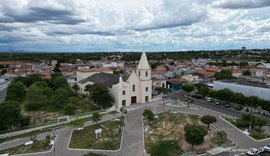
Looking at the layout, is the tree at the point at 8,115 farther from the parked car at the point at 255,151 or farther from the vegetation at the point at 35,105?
the parked car at the point at 255,151

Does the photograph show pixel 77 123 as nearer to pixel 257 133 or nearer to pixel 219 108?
pixel 257 133

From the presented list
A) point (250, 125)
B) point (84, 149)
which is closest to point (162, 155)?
point (84, 149)

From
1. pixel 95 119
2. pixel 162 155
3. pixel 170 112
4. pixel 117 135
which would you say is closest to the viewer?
pixel 162 155

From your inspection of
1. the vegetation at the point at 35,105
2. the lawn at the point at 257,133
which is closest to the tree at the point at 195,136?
the lawn at the point at 257,133

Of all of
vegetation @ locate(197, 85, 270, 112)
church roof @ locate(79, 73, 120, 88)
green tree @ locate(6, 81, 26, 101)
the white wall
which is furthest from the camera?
green tree @ locate(6, 81, 26, 101)

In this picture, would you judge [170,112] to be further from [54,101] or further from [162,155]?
[54,101]

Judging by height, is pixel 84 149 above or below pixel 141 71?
below

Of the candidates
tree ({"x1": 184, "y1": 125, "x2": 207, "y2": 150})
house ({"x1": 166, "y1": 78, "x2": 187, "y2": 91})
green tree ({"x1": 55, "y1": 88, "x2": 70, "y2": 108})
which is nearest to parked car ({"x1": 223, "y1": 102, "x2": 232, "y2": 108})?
tree ({"x1": 184, "y1": 125, "x2": 207, "y2": 150})

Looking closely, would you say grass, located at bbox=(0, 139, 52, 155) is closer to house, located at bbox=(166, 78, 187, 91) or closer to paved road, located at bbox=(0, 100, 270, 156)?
paved road, located at bbox=(0, 100, 270, 156)
